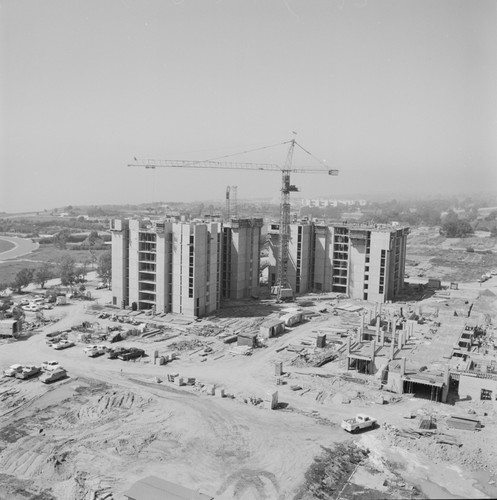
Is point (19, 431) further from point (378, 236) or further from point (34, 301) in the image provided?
point (378, 236)

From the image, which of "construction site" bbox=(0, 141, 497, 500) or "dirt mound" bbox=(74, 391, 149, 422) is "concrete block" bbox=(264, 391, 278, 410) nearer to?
"construction site" bbox=(0, 141, 497, 500)

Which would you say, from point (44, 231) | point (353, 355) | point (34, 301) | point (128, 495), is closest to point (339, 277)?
point (353, 355)

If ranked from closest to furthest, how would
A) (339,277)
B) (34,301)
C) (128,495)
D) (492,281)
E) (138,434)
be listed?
(128,495), (138,434), (34,301), (339,277), (492,281)

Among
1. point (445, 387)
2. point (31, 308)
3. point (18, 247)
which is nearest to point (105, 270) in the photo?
point (31, 308)

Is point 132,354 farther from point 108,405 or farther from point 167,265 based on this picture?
point 167,265

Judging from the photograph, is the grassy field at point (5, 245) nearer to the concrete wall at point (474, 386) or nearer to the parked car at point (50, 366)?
the parked car at point (50, 366)

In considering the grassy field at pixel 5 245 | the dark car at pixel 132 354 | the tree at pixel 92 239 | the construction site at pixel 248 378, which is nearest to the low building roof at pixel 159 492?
the construction site at pixel 248 378

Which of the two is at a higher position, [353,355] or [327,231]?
[327,231]
